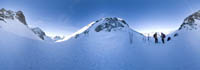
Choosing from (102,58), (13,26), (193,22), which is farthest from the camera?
(193,22)

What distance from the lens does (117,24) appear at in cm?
5278

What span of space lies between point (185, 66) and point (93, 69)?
574cm

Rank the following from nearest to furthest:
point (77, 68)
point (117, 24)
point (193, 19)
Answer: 1. point (77, 68)
2. point (193, 19)
3. point (117, 24)

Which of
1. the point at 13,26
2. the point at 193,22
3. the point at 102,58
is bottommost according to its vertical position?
the point at 102,58

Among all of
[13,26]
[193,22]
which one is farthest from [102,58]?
[193,22]

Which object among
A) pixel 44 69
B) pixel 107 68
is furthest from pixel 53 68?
pixel 107 68

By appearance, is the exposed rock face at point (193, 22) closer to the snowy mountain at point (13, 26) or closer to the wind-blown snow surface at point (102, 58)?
the wind-blown snow surface at point (102, 58)

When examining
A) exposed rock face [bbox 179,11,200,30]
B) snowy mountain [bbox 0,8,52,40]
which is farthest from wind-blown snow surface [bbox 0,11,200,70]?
exposed rock face [bbox 179,11,200,30]

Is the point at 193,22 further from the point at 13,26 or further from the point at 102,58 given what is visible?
the point at 13,26

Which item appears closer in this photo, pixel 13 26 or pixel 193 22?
pixel 13 26

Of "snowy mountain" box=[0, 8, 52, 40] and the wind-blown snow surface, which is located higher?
"snowy mountain" box=[0, 8, 52, 40]

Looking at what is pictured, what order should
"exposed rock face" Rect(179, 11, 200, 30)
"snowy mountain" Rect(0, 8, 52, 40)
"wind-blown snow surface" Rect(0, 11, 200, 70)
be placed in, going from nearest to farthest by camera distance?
"wind-blown snow surface" Rect(0, 11, 200, 70), "snowy mountain" Rect(0, 8, 52, 40), "exposed rock face" Rect(179, 11, 200, 30)

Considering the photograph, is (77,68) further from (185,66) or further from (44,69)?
(185,66)

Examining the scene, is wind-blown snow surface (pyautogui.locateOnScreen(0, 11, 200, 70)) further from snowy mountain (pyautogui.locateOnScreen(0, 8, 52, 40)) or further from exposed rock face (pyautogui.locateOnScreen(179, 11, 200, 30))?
exposed rock face (pyautogui.locateOnScreen(179, 11, 200, 30))
